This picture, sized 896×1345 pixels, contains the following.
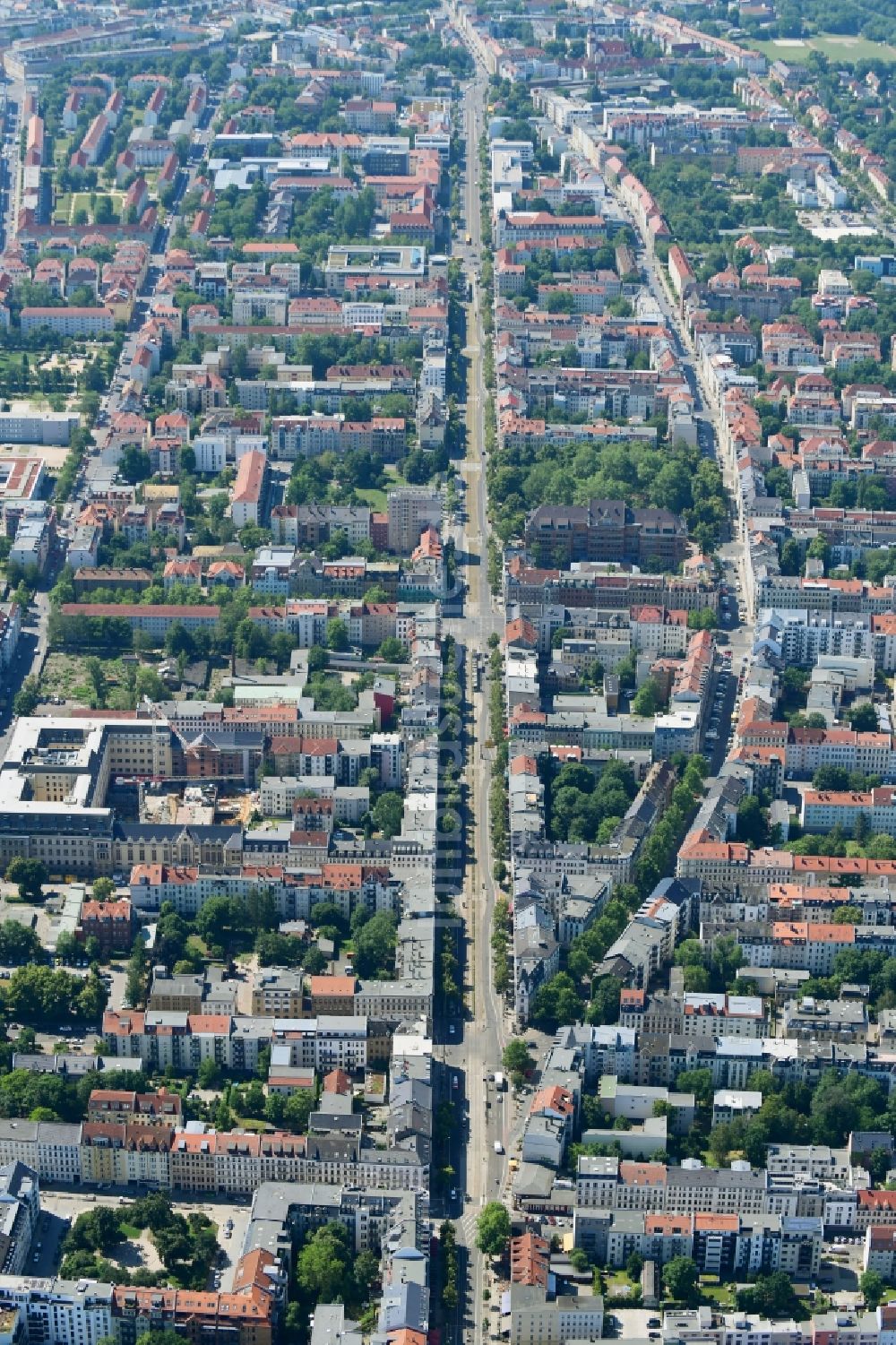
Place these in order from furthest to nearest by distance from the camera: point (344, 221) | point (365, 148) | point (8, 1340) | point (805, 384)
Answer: point (365, 148), point (344, 221), point (805, 384), point (8, 1340)

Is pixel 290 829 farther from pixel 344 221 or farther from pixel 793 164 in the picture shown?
pixel 793 164

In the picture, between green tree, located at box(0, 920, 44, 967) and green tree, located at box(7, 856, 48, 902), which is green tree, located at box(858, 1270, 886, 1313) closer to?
green tree, located at box(0, 920, 44, 967)

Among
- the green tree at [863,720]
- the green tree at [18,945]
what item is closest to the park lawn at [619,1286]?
the green tree at [18,945]

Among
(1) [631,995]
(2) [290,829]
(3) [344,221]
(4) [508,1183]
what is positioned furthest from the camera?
(3) [344,221]

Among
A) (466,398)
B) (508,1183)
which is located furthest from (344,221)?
(508,1183)

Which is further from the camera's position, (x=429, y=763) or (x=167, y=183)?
(x=167, y=183)

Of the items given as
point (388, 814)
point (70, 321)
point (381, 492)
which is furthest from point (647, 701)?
point (70, 321)

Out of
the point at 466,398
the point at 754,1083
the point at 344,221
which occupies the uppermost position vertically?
the point at 344,221

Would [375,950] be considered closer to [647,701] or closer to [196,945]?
[196,945]
